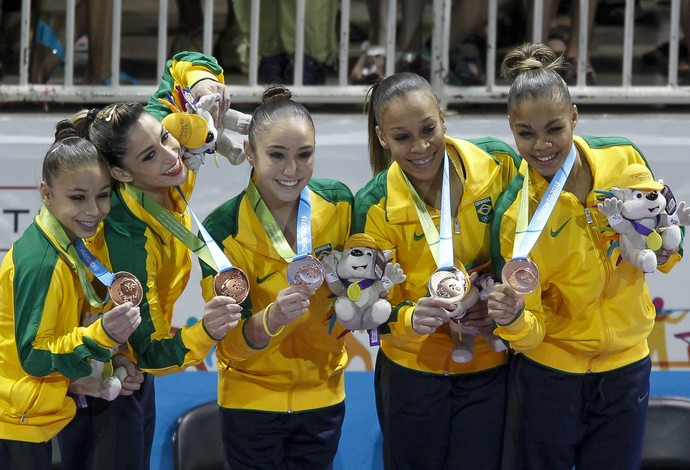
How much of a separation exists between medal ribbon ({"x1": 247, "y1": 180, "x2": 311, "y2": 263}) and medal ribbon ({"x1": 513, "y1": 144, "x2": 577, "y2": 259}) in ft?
2.02

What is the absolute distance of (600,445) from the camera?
3781mm

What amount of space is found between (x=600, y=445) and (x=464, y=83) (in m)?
1.96

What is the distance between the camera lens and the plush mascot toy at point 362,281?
11.7 ft

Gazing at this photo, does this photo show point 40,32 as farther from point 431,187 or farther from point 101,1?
point 431,187

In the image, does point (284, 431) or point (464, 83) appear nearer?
point (284, 431)

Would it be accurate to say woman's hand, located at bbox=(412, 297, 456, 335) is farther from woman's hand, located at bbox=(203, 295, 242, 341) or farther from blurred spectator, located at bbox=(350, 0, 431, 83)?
blurred spectator, located at bbox=(350, 0, 431, 83)

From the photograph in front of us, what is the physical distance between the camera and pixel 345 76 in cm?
501

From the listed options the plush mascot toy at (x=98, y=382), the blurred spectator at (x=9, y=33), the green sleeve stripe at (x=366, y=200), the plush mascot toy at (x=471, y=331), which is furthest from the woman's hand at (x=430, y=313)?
the blurred spectator at (x=9, y=33)

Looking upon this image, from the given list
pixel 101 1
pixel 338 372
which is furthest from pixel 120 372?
pixel 101 1

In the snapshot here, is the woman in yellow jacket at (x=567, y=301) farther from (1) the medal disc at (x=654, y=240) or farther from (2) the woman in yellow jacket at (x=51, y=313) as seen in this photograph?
(2) the woman in yellow jacket at (x=51, y=313)

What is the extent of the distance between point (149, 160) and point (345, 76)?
1.55 meters

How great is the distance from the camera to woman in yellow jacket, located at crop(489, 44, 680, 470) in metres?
3.62

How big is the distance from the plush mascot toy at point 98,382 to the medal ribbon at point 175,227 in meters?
0.34

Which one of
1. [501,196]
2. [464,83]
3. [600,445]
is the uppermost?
[464,83]
